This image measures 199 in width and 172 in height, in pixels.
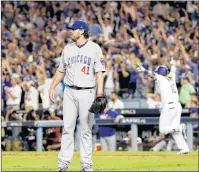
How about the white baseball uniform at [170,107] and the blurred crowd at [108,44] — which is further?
the blurred crowd at [108,44]

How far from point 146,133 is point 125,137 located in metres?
0.61

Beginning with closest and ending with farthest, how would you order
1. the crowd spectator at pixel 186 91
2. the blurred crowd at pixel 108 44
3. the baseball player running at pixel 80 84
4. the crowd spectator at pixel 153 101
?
the baseball player running at pixel 80 84, the crowd spectator at pixel 153 101, the crowd spectator at pixel 186 91, the blurred crowd at pixel 108 44

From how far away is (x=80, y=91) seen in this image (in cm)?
1077

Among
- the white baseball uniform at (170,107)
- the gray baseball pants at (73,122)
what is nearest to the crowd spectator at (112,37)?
the white baseball uniform at (170,107)

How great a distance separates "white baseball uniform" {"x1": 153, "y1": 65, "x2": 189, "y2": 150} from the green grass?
445 mm

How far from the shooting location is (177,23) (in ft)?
88.6

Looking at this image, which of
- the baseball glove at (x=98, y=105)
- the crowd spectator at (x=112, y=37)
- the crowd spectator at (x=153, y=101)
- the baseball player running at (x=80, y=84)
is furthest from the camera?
the crowd spectator at (x=112, y=37)

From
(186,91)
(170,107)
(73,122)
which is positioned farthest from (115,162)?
(186,91)

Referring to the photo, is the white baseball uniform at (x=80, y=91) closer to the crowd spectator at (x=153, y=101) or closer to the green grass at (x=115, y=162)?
the green grass at (x=115, y=162)

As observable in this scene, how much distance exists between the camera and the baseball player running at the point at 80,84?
420 inches

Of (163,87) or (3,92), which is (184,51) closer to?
(3,92)

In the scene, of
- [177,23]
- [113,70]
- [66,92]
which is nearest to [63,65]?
[66,92]

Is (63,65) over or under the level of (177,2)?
under

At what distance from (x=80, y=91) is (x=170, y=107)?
6.43m
